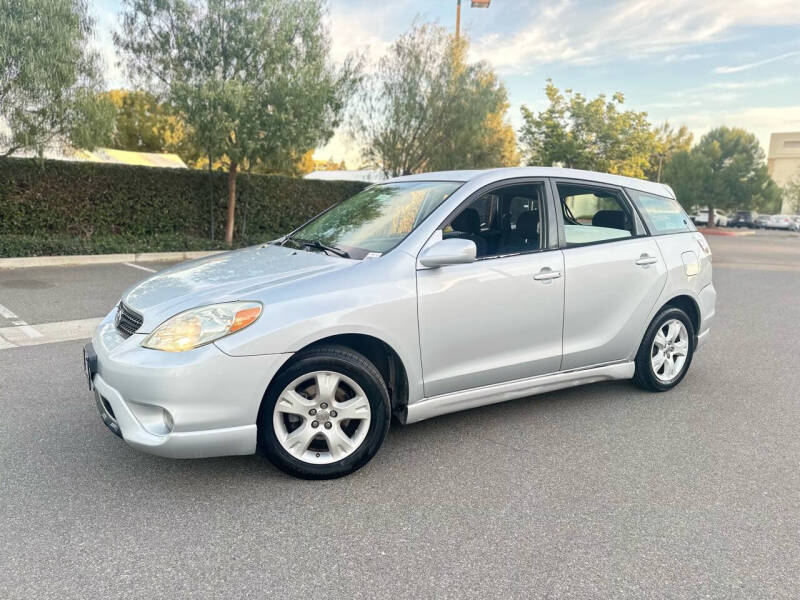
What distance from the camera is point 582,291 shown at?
163 inches

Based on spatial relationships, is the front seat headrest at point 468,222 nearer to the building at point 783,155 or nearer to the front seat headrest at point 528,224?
the front seat headrest at point 528,224

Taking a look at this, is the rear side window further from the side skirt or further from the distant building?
the distant building

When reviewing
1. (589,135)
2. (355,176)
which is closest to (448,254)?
(355,176)

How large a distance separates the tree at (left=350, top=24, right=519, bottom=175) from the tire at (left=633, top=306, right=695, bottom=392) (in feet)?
52.5

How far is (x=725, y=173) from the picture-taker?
4750 centimetres

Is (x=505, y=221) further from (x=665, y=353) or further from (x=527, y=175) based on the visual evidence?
(x=665, y=353)

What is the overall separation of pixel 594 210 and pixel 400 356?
216 centimetres

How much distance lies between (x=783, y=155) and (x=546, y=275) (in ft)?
348

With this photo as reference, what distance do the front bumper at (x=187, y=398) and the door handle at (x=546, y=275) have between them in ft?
5.77

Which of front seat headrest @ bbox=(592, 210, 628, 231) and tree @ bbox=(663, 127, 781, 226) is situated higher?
tree @ bbox=(663, 127, 781, 226)

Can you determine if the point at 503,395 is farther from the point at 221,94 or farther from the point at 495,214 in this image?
the point at 221,94

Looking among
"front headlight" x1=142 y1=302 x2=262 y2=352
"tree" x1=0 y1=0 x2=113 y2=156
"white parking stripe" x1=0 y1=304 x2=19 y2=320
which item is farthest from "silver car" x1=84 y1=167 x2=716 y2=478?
"tree" x1=0 y1=0 x2=113 y2=156

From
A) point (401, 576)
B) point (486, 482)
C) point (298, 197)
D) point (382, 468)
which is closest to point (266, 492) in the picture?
point (382, 468)

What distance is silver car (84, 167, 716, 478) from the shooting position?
2.99 meters
